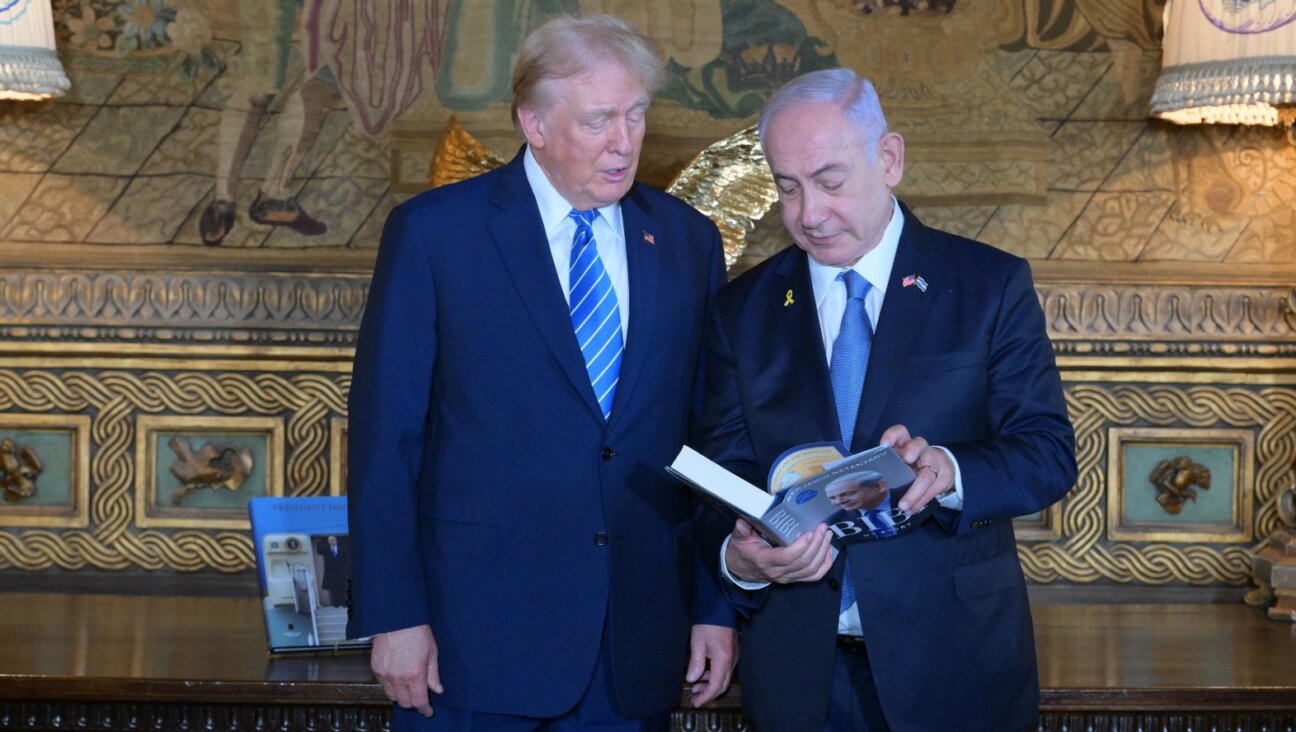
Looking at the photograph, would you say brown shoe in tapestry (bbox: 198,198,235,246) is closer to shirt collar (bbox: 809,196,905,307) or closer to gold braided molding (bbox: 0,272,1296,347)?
gold braided molding (bbox: 0,272,1296,347)

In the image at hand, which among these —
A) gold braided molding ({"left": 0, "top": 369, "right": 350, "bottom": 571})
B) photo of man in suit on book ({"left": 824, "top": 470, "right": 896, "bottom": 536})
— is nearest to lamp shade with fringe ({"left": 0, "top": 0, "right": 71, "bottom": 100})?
gold braided molding ({"left": 0, "top": 369, "right": 350, "bottom": 571})

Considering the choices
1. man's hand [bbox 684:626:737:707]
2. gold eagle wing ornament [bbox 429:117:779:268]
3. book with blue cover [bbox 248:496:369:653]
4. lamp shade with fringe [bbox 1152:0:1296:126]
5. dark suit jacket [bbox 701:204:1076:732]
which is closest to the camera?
dark suit jacket [bbox 701:204:1076:732]

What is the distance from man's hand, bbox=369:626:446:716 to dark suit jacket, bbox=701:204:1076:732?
0.57m

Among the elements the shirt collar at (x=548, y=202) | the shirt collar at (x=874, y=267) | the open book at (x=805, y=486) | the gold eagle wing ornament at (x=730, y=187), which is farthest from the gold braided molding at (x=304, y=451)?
the open book at (x=805, y=486)

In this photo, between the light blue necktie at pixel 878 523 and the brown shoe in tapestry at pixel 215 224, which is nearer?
the light blue necktie at pixel 878 523

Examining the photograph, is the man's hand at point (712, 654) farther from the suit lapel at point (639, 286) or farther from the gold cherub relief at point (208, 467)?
the gold cherub relief at point (208, 467)

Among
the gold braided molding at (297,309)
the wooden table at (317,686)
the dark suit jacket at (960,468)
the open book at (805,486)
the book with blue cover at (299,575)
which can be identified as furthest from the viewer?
the gold braided molding at (297,309)

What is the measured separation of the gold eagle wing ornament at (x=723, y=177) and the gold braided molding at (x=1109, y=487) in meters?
1.15

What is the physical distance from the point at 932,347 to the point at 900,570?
39 cm

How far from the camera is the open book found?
7.38 feet

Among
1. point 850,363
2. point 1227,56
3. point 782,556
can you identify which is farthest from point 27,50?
point 1227,56

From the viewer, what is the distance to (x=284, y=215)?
14.9 feet

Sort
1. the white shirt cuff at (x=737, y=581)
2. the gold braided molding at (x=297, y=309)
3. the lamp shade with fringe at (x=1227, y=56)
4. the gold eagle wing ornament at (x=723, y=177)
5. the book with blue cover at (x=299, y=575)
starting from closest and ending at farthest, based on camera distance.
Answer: the white shirt cuff at (x=737, y=581) → the book with blue cover at (x=299, y=575) → the lamp shade with fringe at (x=1227, y=56) → the gold eagle wing ornament at (x=723, y=177) → the gold braided molding at (x=297, y=309)

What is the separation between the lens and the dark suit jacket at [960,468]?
2533mm
